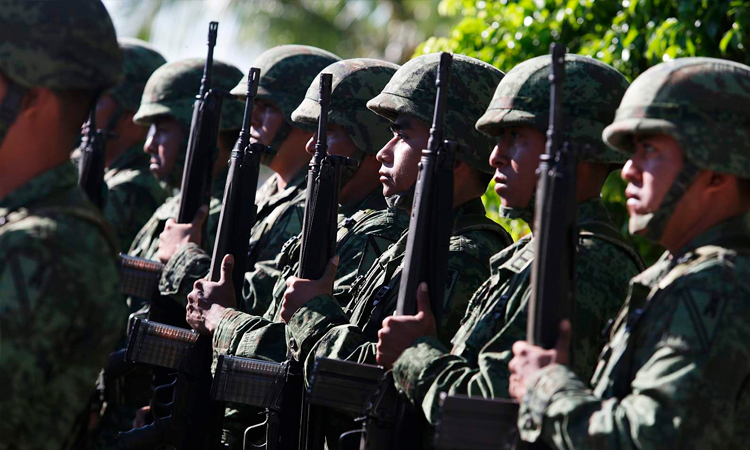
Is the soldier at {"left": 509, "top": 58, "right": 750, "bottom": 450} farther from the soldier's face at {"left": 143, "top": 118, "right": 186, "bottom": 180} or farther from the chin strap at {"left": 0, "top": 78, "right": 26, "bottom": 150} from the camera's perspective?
the soldier's face at {"left": 143, "top": 118, "right": 186, "bottom": 180}

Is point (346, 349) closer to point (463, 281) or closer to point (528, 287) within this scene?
point (463, 281)

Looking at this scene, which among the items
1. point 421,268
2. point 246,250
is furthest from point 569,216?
point 246,250

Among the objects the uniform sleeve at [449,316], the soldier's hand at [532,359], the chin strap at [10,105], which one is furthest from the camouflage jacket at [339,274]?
the chin strap at [10,105]

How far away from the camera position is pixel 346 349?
205 inches

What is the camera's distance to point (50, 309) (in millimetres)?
3334

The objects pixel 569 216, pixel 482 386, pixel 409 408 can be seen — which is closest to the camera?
pixel 569 216

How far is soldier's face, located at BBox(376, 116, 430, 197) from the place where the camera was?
5.70m

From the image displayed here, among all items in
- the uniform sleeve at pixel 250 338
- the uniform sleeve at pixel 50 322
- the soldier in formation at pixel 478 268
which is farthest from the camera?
the uniform sleeve at pixel 250 338

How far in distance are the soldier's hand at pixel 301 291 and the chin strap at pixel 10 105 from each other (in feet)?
7.64

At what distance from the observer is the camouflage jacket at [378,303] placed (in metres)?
5.22

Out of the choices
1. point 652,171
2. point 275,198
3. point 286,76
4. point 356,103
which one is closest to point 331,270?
point 356,103

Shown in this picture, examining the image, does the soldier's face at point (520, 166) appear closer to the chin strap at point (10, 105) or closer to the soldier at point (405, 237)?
the soldier at point (405, 237)

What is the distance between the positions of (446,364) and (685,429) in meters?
1.12

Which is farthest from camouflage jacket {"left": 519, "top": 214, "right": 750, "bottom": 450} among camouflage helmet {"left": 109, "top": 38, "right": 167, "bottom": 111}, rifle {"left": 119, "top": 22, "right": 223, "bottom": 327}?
camouflage helmet {"left": 109, "top": 38, "right": 167, "bottom": 111}
